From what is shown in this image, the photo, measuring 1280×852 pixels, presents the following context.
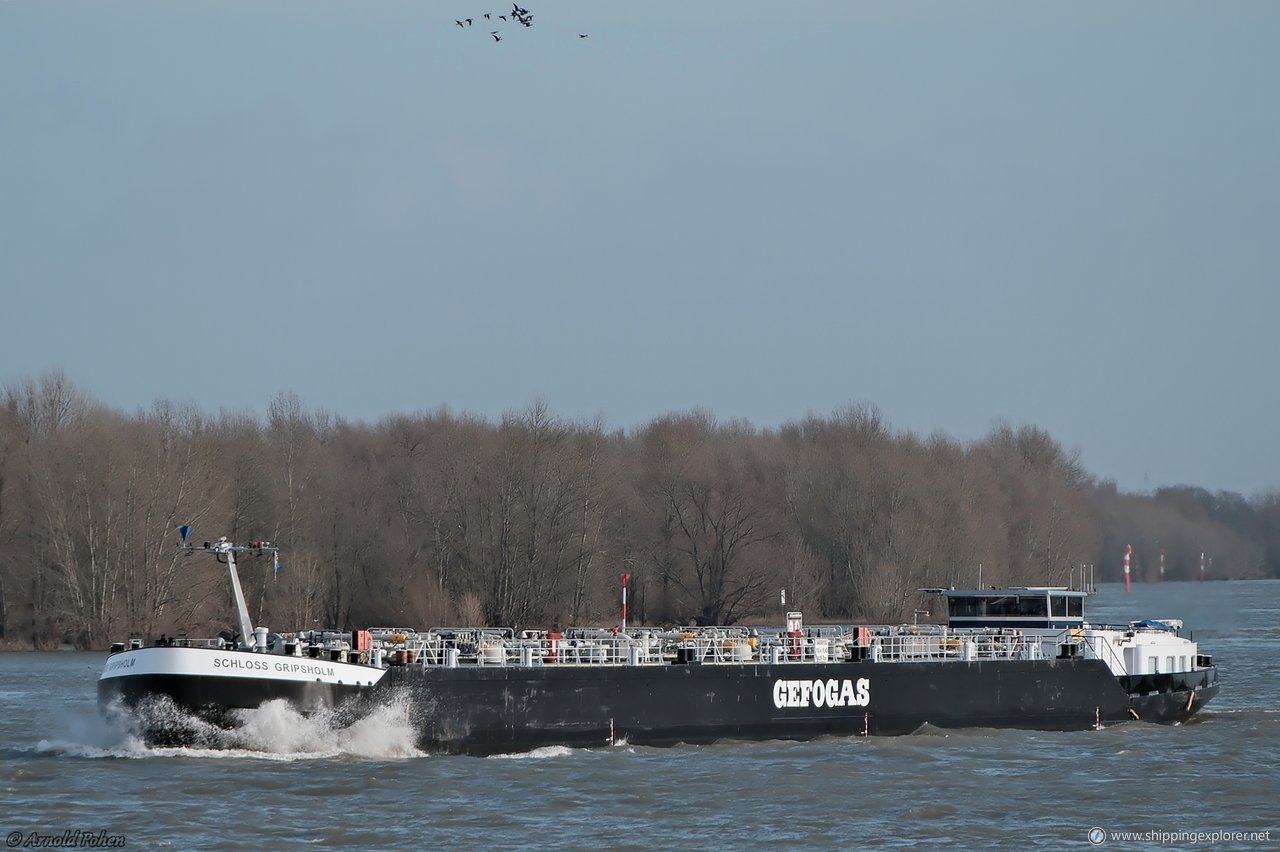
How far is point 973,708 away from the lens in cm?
4728

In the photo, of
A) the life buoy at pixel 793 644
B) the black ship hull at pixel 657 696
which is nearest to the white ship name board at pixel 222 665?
the black ship hull at pixel 657 696

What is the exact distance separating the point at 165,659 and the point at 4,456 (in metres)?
54.2

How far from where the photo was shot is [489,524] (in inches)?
3816

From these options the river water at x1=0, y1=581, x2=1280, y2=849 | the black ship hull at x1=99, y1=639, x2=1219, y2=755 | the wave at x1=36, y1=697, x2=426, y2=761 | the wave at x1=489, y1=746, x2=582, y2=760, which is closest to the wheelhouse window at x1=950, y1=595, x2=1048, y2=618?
the black ship hull at x1=99, y1=639, x2=1219, y2=755

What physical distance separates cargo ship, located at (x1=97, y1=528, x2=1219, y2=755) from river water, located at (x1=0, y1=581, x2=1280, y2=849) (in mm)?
692

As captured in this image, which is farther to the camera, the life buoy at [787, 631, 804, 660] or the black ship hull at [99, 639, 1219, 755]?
the life buoy at [787, 631, 804, 660]

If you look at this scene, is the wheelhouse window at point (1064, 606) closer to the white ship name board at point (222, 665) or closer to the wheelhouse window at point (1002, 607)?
the wheelhouse window at point (1002, 607)

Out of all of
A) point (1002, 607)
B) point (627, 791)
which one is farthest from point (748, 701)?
point (1002, 607)

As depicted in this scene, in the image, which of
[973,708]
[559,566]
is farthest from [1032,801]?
[559,566]

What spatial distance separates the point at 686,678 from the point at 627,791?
23.2ft

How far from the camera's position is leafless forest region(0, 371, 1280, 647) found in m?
83.3

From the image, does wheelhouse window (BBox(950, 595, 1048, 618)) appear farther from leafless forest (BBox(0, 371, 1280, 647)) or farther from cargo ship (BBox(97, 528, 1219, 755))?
leafless forest (BBox(0, 371, 1280, 647))

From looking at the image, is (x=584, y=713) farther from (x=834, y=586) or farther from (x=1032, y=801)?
(x=834, y=586)

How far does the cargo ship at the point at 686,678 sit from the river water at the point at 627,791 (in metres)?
0.69
